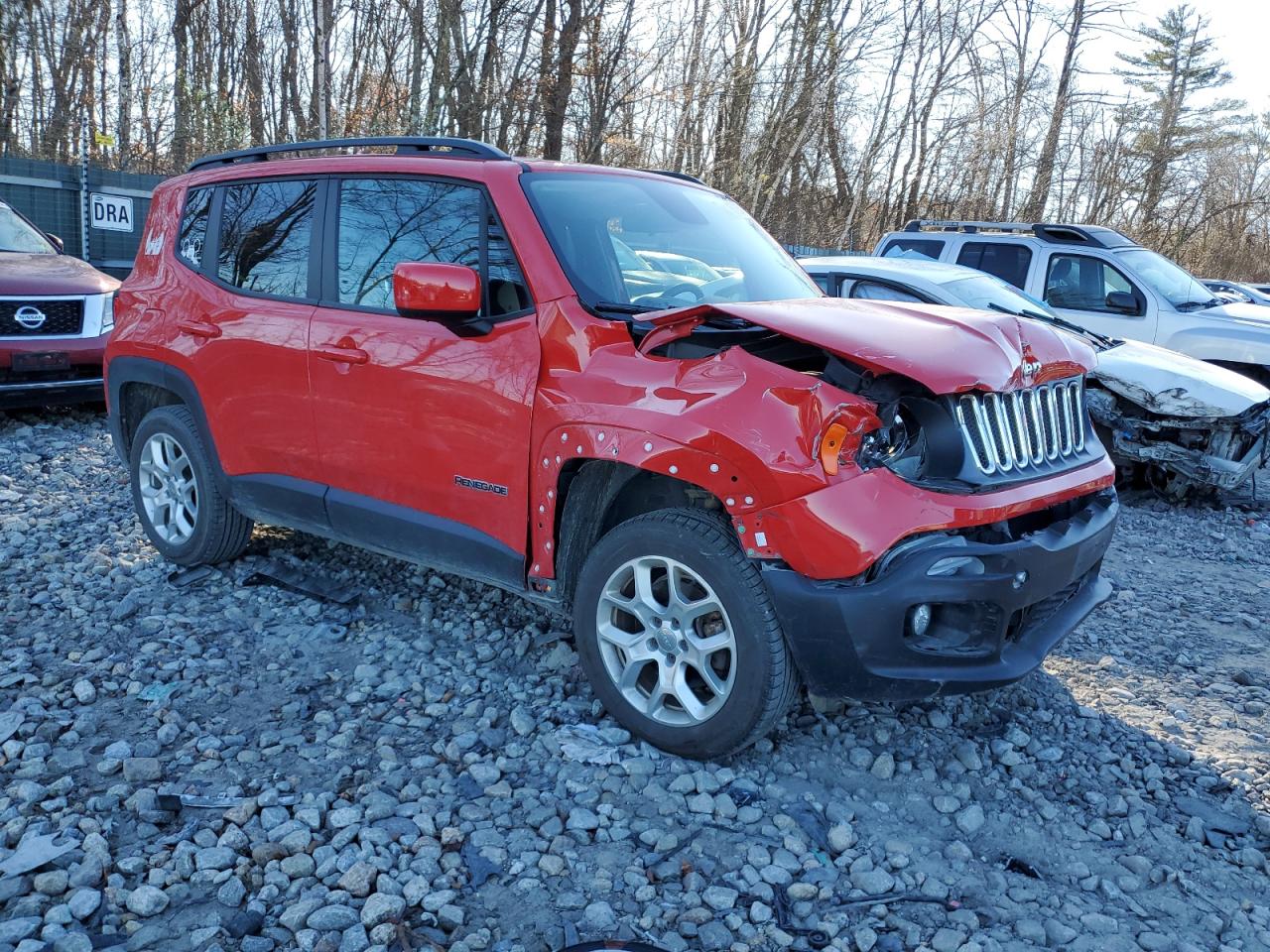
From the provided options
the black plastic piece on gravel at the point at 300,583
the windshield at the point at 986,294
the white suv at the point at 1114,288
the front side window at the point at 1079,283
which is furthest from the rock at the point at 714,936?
the front side window at the point at 1079,283

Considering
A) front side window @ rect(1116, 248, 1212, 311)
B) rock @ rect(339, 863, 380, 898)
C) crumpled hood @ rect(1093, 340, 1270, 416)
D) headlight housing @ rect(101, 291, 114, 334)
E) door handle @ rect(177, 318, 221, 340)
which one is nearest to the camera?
rock @ rect(339, 863, 380, 898)

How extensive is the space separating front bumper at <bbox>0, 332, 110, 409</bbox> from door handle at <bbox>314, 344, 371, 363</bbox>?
4.45 m

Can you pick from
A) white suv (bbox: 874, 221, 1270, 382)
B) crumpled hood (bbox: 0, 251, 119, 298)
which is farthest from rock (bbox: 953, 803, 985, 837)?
crumpled hood (bbox: 0, 251, 119, 298)

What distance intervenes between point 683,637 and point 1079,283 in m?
8.41

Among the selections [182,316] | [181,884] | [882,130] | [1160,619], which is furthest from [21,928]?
[882,130]

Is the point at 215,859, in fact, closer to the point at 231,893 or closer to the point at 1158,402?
the point at 231,893

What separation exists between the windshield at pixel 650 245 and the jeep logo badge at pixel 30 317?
6005 millimetres

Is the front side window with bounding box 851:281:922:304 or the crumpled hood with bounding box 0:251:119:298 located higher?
the front side window with bounding box 851:281:922:304

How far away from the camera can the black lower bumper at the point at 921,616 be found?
2.81m

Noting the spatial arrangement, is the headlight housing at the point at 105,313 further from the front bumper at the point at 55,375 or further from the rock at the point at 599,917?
the rock at the point at 599,917

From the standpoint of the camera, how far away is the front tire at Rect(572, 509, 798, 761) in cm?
299

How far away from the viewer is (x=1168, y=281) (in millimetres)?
9883

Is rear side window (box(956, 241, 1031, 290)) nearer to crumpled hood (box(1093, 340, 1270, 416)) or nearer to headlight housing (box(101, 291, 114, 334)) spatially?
crumpled hood (box(1093, 340, 1270, 416))

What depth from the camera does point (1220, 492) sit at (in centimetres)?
770
